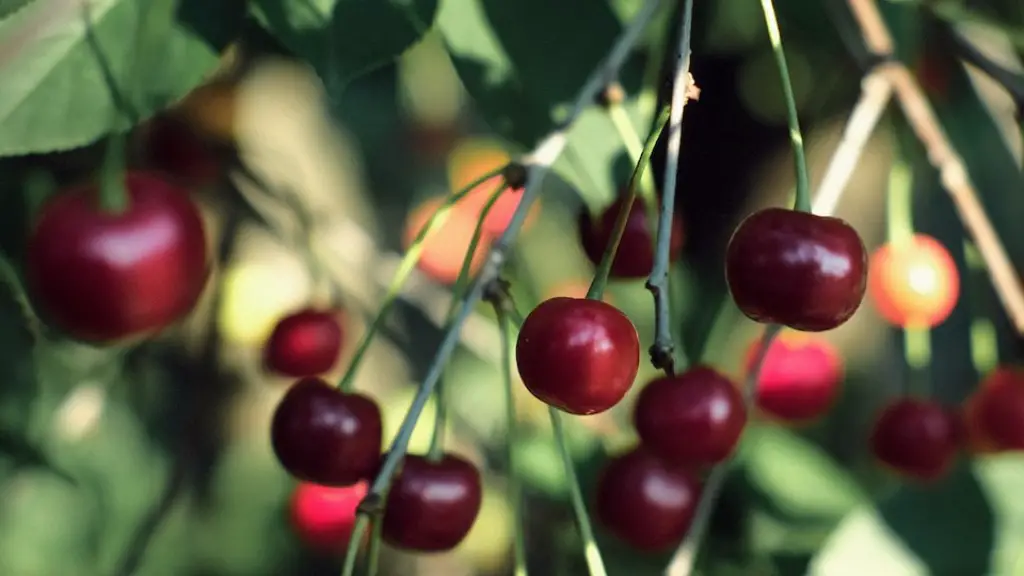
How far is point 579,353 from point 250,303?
966mm

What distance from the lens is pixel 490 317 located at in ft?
4.42

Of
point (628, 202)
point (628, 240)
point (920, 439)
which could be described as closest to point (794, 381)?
point (920, 439)

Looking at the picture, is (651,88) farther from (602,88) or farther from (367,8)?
(367,8)

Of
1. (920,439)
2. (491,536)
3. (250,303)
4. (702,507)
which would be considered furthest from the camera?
(491,536)

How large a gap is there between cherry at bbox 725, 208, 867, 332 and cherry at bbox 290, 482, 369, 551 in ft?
2.28

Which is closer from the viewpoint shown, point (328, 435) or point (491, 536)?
point (328, 435)

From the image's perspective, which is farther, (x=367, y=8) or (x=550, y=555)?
(x=550, y=555)

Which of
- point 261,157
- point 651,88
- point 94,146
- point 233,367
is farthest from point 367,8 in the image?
point 233,367

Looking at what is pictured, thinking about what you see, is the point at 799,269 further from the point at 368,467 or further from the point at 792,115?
the point at 368,467

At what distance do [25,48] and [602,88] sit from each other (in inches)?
14.5

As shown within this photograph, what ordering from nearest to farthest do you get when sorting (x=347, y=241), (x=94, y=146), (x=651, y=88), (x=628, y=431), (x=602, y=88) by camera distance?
(x=602, y=88) → (x=651, y=88) → (x=94, y=146) → (x=628, y=431) → (x=347, y=241)

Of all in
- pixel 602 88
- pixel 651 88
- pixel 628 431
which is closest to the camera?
pixel 602 88

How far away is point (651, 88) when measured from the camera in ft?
2.64

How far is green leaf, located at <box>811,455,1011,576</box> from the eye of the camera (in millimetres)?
810
